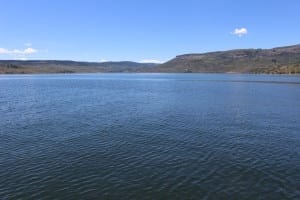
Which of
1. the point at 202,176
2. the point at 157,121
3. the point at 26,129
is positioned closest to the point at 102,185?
the point at 202,176

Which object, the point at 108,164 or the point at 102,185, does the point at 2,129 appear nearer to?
the point at 108,164

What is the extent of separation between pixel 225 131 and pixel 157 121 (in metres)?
14.1

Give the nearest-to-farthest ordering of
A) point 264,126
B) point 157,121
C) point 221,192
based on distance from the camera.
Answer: point 221,192 < point 264,126 < point 157,121

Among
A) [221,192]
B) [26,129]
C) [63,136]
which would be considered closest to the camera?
[221,192]

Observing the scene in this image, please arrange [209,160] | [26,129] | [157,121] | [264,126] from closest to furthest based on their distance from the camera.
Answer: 1. [209,160]
2. [26,129]
3. [264,126]
4. [157,121]

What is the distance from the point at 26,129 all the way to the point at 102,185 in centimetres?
2815

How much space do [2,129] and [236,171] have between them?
3870 cm

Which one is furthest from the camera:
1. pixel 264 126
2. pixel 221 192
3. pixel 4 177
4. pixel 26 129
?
pixel 264 126

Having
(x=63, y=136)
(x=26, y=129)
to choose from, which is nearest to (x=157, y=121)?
(x=63, y=136)

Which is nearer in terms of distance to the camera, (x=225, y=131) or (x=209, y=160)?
(x=209, y=160)

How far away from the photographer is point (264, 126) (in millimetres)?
55281

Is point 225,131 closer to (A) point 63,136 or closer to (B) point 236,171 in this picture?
(B) point 236,171

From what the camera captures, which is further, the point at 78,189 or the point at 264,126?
the point at 264,126

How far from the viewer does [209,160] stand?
3509 cm
